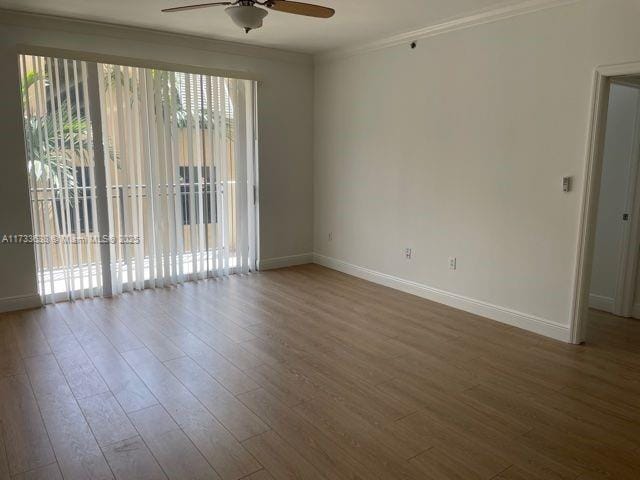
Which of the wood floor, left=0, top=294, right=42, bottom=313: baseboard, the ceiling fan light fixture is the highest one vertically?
the ceiling fan light fixture

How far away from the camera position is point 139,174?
495cm

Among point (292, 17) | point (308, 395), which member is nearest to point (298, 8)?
point (292, 17)

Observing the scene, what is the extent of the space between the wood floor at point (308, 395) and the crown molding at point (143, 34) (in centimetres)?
255

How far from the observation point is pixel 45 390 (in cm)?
297

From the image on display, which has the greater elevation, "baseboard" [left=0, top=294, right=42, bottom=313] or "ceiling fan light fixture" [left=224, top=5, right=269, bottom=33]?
"ceiling fan light fixture" [left=224, top=5, right=269, bottom=33]

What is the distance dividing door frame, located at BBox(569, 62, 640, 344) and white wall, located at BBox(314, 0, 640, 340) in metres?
0.05

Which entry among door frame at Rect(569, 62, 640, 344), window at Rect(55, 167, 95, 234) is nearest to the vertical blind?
window at Rect(55, 167, 95, 234)

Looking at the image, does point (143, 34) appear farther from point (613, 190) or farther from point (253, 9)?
point (613, 190)

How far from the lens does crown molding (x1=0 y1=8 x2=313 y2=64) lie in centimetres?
419

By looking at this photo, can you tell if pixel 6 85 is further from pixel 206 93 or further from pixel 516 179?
pixel 516 179

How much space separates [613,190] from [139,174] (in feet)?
14.9

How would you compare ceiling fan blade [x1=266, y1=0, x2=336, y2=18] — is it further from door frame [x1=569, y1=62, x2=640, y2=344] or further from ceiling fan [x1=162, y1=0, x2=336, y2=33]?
door frame [x1=569, y1=62, x2=640, y2=344]

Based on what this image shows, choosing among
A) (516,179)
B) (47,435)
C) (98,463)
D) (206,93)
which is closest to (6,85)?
(206,93)

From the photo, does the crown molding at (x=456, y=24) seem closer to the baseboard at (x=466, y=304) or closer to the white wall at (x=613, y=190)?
the white wall at (x=613, y=190)
